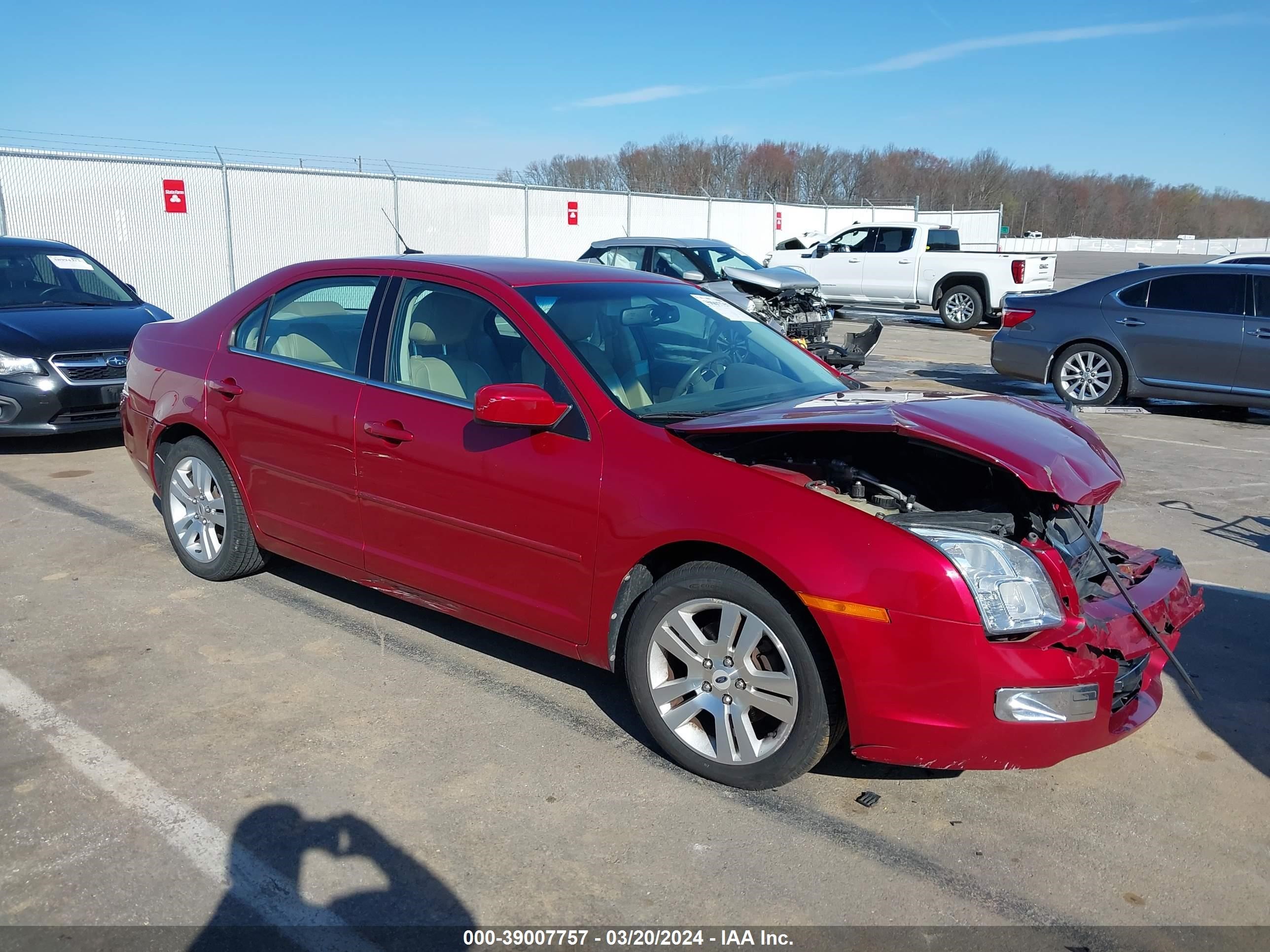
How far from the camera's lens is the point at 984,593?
302 centimetres

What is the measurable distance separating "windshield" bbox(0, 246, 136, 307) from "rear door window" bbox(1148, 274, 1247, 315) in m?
10.2

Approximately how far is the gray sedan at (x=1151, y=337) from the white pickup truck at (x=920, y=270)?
8.28m

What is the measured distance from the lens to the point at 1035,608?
10.1 ft

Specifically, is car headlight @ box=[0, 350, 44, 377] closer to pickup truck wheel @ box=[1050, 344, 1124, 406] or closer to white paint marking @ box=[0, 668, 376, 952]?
white paint marking @ box=[0, 668, 376, 952]

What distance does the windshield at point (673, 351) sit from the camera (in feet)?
12.8

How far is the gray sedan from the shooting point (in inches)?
400

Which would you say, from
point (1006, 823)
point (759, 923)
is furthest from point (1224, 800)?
point (759, 923)

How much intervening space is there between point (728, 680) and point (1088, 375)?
9.24m

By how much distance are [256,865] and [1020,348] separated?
1042 centimetres

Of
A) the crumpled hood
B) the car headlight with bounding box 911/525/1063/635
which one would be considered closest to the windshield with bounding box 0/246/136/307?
the crumpled hood

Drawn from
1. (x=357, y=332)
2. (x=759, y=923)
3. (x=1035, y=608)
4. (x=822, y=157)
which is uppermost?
(x=822, y=157)

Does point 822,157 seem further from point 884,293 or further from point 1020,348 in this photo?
point 1020,348

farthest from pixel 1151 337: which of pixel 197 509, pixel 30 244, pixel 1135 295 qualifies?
pixel 30 244

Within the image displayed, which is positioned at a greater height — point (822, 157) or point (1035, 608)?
point (822, 157)
